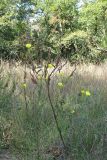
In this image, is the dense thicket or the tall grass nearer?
the tall grass

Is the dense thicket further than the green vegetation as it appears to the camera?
Yes

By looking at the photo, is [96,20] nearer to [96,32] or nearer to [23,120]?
[96,32]

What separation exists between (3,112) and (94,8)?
28.5 meters

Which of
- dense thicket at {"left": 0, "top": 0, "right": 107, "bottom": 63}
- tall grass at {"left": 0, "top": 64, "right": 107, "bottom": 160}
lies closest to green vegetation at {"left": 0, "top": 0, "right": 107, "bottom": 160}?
tall grass at {"left": 0, "top": 64, "right": 107, "bottom": 160}

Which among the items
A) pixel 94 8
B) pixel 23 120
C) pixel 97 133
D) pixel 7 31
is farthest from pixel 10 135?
pixel 94 8

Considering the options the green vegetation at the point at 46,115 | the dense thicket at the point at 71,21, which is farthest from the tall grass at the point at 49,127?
the dense thicket at the point at 71,21

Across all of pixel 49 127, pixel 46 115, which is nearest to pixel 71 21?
pixel 46 115

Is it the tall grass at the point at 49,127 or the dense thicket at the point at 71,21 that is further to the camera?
the dense thicket at the point at 71,21

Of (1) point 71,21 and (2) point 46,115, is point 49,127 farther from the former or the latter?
(1) point 71,21

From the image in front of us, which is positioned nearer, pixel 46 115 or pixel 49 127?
pixel 49 127

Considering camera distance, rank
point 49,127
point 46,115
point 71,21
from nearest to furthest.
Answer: point 49,127
point 46,115
point 71,21

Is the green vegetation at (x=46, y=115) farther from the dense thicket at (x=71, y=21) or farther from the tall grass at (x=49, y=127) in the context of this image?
the dense thicket at (x=71, y=21)

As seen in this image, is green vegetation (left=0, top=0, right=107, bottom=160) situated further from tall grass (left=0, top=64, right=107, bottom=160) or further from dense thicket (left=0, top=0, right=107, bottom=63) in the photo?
dense thicket (left=0, top=0, right=107, bottom=63)

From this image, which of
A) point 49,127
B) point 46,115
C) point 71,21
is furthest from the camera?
point 71,21
